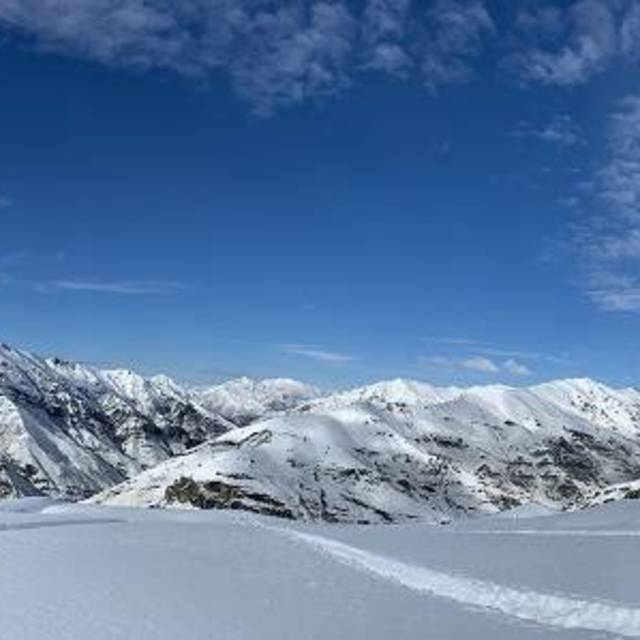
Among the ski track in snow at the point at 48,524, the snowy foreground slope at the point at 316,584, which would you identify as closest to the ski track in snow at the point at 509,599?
the snowy foreground slope at the point at 316,584

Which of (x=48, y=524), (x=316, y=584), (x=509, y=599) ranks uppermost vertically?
(x=48, y=524)

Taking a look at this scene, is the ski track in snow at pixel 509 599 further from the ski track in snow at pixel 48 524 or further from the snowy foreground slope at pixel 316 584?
the ski track in snow at pixel 48 524

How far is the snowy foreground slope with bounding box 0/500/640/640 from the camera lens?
21.8m

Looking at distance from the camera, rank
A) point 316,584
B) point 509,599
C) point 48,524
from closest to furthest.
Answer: point 509,599, point 316,584, point 48,524

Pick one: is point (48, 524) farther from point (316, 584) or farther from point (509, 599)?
point (509, 599)

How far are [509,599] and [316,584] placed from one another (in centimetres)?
557

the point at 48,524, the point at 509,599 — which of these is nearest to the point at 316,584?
the point at 509,599

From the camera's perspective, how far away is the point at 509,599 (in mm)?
25609

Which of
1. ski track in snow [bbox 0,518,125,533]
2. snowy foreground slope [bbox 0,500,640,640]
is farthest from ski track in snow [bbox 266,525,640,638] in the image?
ski track in snow [bbox 0,518,125,533]

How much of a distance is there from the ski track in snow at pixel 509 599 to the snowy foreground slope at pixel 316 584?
0.05m

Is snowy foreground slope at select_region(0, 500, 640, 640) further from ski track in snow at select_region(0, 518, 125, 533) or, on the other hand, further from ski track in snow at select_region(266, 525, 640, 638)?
ski track in snow at select_region(0, 518, 125, 533)

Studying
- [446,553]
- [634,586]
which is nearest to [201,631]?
[634,586]

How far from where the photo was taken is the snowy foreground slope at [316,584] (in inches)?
858

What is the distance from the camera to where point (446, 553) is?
34.4m
